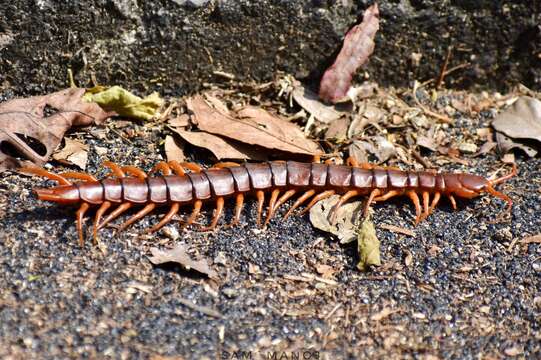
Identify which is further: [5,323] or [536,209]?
[536,209]

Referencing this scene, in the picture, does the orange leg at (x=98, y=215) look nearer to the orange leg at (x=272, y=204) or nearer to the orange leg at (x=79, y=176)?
the orange leg at (x=79, y=176)

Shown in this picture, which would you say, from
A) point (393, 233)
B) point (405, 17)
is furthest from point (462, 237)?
point (405, 17)

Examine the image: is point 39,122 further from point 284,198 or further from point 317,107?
point 317,107

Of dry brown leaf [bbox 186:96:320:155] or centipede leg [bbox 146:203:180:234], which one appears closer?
centipede leg [bbox 146:203:180:234]

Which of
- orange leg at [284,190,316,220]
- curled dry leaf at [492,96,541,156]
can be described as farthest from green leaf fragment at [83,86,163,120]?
curled dry leaf at [492,96,541,156]

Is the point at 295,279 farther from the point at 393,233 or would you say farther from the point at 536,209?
the point at 536,209

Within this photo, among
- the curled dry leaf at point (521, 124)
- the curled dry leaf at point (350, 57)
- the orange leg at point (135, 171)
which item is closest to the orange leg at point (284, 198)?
the orange leg at point (135, 171)

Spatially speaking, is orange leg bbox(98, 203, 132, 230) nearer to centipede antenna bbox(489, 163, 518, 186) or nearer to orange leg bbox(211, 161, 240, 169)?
orange leg bbox(211, 161, 240, 169)

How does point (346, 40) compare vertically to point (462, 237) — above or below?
above
